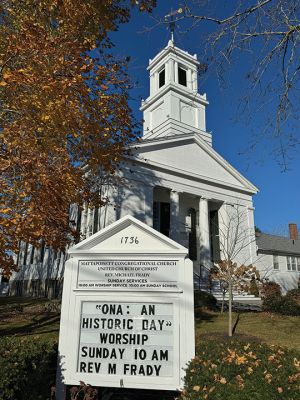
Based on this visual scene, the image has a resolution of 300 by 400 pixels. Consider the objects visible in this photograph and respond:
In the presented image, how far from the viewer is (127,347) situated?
4980mm

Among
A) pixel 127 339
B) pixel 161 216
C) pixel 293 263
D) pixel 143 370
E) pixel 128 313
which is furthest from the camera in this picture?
pixel 293 263

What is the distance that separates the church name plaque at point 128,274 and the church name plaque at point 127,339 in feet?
0.85

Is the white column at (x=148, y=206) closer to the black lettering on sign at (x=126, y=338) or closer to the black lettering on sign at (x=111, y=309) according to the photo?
the black lettering on sign at (x=111, y=309)

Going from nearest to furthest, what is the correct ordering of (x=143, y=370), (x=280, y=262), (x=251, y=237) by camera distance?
(x=143, y=370) → (x=251, y=237) → (x=280, y=262)

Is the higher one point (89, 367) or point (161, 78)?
point (161, 78)

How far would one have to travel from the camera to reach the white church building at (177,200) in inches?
941

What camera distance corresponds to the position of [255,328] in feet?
43.9

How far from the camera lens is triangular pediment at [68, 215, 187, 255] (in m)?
5.32

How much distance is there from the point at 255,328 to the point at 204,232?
1386 centimetres

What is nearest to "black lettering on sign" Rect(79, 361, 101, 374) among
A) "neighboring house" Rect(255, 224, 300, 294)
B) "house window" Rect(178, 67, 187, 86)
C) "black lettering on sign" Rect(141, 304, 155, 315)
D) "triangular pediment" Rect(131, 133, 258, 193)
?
"black lettering on sign" Rect(141, 304, 155, 315)

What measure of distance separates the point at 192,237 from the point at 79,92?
20980 mm

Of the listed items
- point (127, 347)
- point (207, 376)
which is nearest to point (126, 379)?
point (127, 347)

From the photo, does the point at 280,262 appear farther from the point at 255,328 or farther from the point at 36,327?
the point at 36,327

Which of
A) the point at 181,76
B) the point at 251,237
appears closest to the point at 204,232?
the point at 251,237
